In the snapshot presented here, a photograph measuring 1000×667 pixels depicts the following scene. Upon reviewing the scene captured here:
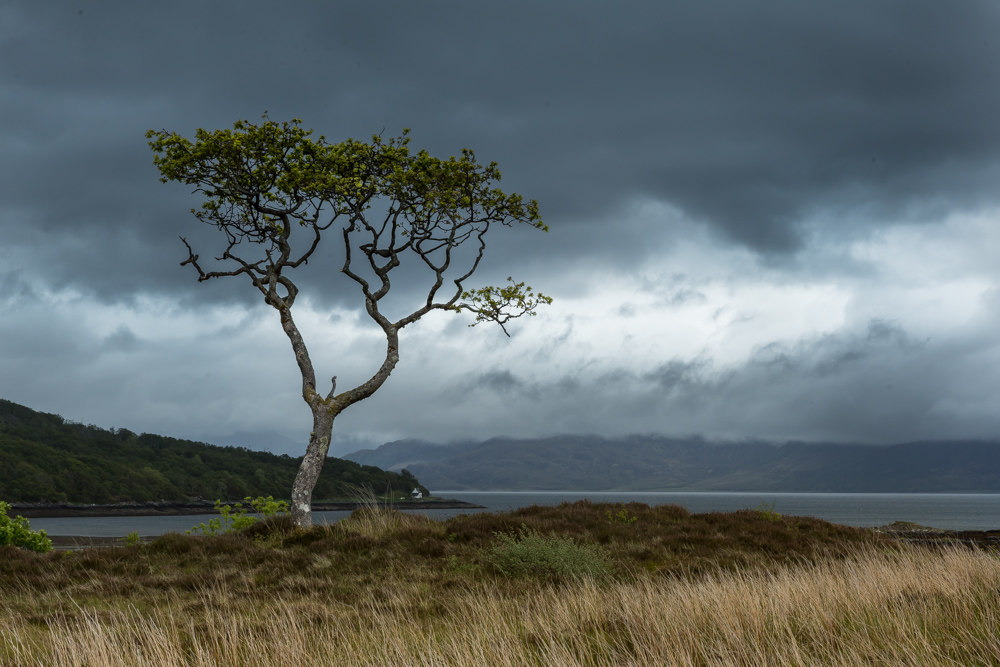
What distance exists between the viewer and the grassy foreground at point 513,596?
6707 mm

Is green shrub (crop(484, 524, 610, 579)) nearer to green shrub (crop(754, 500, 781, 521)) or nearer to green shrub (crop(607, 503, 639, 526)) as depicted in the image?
green shrub (crop(607, 503, 639, 526))

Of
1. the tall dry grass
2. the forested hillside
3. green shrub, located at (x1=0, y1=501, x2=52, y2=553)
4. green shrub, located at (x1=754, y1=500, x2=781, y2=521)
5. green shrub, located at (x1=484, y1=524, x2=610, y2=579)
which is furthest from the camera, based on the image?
the forested hillside

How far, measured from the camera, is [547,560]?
550 inches

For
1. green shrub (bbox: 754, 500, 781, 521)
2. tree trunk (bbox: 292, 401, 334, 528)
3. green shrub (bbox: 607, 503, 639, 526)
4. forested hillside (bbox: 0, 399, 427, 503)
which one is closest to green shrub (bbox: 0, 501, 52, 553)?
tree trunk (bbox: 292, 401, 334, 528)

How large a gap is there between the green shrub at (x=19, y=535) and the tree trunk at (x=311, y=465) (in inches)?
297

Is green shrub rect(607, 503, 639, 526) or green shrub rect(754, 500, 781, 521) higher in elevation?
green shrub rect(607, 503, 639, 526)

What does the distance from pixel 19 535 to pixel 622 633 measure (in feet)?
64.4

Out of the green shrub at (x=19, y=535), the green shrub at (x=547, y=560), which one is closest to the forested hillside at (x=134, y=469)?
the green shrub at (x=19, y=535)

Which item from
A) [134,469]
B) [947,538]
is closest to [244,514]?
[947,538]

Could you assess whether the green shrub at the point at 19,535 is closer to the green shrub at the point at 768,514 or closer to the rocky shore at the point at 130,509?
the green shrub at the point at 768,514

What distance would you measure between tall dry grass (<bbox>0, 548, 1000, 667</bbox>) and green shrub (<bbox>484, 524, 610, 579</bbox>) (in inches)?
134

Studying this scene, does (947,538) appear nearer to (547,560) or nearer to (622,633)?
(547,560)

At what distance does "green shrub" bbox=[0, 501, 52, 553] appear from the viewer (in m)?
19.2

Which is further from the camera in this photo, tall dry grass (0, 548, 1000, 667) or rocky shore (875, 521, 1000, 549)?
rocky shore (875, 521, 1000, 549)
